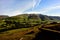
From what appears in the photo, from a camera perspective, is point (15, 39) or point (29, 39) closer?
point (29, 39)

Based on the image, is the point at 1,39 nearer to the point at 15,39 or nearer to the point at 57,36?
the point at 15,39

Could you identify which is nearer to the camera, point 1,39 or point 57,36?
point 57,36

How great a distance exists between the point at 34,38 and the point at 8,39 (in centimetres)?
521

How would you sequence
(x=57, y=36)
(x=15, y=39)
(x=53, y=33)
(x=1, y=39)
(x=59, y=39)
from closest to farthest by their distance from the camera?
1. (x=59, y=39)
2. (x=57, y=36)
3. (x=53, y=33)
4. (x=15, y=39)
5. (x=1, y=39)

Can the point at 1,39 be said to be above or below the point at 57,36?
below

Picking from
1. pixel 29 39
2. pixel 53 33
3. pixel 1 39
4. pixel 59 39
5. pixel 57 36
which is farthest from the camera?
pixel 1 39

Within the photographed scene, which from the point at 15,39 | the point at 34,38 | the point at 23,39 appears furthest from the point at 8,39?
the point at 34,38

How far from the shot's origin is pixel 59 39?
16375 mm

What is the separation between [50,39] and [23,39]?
471 cm

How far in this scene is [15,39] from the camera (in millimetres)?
22562

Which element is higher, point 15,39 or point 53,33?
point 53,33

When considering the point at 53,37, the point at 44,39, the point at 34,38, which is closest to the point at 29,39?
the point at 34,38

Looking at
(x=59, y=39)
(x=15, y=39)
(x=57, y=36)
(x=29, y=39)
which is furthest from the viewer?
(x=15, y=39)

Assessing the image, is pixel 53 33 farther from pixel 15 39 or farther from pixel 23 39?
pixel 15 39
